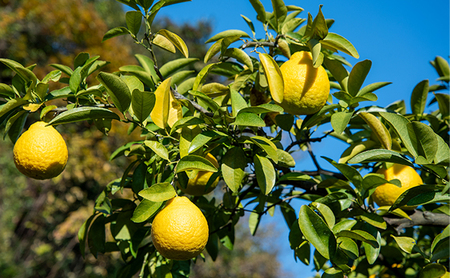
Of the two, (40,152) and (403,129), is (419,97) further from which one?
(40,152)

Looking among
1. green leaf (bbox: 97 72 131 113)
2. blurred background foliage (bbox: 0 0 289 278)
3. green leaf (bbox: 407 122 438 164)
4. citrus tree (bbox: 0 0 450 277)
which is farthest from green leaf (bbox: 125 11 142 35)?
blurred background foliage (bbox: 0 0 289 278)

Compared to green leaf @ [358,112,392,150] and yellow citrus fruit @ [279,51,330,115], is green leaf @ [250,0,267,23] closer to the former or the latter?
yellow citrus fruit @ [279,51,330,115]

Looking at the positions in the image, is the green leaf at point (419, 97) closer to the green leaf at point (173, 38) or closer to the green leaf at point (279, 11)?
the green leaf at point (279, 11)

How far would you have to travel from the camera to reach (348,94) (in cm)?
88

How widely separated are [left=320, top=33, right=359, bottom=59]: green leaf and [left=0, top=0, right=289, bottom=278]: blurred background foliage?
3.73m

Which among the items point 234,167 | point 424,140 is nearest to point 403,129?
point 424,140

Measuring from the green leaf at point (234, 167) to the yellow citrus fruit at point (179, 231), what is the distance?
106 mm

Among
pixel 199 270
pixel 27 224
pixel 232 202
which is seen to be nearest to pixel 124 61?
pixel 27 224

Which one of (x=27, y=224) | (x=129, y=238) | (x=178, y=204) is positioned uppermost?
(x=178, y=204)

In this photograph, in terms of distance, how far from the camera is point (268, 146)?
2.35 ft

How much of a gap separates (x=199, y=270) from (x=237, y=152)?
17.4 ft

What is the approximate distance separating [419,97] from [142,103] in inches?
32.7

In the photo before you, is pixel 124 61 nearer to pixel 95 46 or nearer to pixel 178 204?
pixel 95 46

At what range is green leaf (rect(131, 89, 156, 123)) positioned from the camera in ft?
2.42
